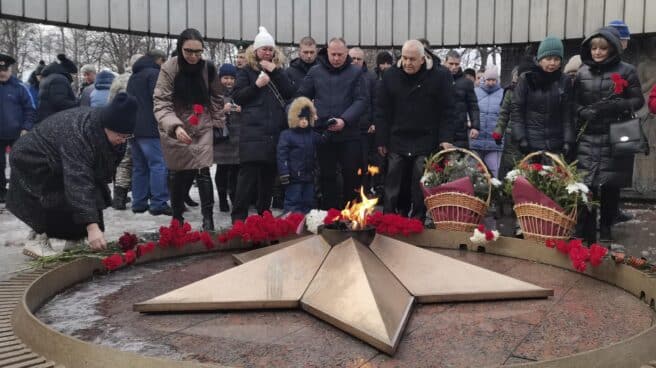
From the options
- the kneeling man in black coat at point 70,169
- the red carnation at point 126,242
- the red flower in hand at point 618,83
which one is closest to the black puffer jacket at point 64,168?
the kneeling man in black coat at point 70,169

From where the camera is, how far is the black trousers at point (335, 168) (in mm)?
6984

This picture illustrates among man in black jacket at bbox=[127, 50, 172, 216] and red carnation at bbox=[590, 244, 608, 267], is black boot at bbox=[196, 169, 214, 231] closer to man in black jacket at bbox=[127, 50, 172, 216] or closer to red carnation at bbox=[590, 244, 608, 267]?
man in black jacket at bbox=[127, 50, 172, 216]

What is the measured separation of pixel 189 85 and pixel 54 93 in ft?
11.8

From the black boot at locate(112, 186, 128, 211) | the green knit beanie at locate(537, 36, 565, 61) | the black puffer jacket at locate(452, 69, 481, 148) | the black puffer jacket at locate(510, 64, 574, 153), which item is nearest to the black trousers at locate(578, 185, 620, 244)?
the black puffer jacket at locate(510, 64, 574, 153)

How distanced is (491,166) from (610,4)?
8.23 ft

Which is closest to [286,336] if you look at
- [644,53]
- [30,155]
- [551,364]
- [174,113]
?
[551,364]

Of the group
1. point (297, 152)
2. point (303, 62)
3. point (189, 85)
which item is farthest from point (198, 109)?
point (303, 62)

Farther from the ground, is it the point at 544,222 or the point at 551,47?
the point at 551,47

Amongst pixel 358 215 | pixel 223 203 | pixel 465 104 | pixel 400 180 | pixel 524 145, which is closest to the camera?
pixel 358 215

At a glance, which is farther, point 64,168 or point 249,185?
point 249,185

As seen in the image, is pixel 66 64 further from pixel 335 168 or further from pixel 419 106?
pixel 419 106

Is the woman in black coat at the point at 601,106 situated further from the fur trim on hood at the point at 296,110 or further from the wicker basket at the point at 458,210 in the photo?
the fur trim on hood at the point at 296,110

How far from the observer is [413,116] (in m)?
6.54

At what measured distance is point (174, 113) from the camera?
619 centimetres
